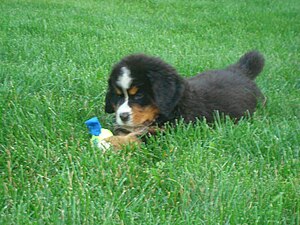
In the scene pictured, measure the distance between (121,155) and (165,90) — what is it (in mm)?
714

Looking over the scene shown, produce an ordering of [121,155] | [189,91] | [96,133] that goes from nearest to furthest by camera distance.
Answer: [121,155] → [96,133] → [189,91]

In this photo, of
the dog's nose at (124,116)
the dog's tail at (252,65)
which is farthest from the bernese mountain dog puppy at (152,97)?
the dog's tail at (252,65)

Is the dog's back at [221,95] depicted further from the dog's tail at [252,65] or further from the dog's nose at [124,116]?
the dog's nose at [124,116]

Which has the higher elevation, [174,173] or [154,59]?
[154,59]

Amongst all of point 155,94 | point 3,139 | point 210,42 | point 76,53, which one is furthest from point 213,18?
point 3,139

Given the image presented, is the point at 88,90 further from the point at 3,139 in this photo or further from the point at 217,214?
the point at 217,214

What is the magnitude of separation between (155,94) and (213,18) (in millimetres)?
6992

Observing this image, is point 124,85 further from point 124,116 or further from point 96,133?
point 96,133

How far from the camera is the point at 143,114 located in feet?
12.5

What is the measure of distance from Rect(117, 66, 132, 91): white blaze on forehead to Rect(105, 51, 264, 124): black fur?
1.4 inches

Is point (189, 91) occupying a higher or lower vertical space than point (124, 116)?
higher

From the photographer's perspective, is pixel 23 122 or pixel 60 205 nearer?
pixel 60 205

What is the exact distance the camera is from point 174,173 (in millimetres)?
2975

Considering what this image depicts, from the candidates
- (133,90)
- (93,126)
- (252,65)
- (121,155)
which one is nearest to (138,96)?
(133,90)
